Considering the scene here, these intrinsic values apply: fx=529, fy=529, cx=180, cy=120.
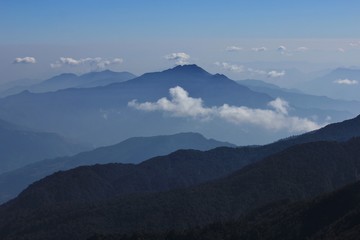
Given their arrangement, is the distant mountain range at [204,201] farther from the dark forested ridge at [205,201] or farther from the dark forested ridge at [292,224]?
the dark forested ridge at [292,224]

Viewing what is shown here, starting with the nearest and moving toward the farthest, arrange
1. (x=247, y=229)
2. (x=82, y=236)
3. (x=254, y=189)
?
(x=247, y=229), (x=82, y=236), (x=254, y=189)

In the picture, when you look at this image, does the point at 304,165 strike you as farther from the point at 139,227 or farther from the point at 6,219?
the point at 6,219

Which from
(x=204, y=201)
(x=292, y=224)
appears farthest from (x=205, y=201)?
(x=292, y=224)

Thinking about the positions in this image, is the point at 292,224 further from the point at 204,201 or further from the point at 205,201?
the point at 205,201

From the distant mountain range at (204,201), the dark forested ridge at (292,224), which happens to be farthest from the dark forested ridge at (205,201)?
the dark forested ridge at (292,224)

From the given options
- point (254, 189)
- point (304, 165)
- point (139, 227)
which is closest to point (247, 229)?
point (139, 227)

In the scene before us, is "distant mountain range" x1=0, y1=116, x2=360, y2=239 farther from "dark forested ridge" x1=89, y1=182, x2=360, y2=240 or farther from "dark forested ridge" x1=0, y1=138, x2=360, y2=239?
"dark forested ridge" x1=89, y1=182, x2=360, y2=240
